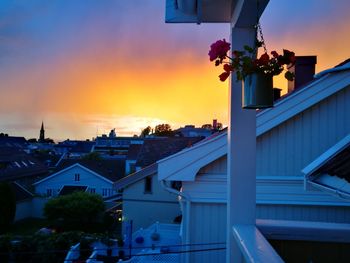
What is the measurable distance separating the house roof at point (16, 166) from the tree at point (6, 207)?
7720mm

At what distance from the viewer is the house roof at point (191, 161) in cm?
524

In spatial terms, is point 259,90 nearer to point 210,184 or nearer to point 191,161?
point 191,161

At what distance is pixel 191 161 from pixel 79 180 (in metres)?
25.2

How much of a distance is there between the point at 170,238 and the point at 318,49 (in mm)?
7535

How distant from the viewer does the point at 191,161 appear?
528cm

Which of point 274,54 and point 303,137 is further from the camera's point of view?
point 303,137

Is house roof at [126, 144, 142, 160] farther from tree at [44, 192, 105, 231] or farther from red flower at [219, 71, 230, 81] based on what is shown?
red flower at [219, 71, 230, 81]

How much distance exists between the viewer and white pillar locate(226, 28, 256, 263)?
2.31 m

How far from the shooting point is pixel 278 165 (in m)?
5.27

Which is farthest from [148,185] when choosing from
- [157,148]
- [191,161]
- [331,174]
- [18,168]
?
[18,168]

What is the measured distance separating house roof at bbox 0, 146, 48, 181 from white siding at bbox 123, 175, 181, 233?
605 inches

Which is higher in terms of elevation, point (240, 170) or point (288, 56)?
point (288, 56)

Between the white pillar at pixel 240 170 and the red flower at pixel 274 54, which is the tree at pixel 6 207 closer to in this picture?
the white pillar at pixel 240 170

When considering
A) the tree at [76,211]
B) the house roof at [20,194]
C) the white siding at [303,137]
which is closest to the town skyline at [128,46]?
the white siding at [303,137]
